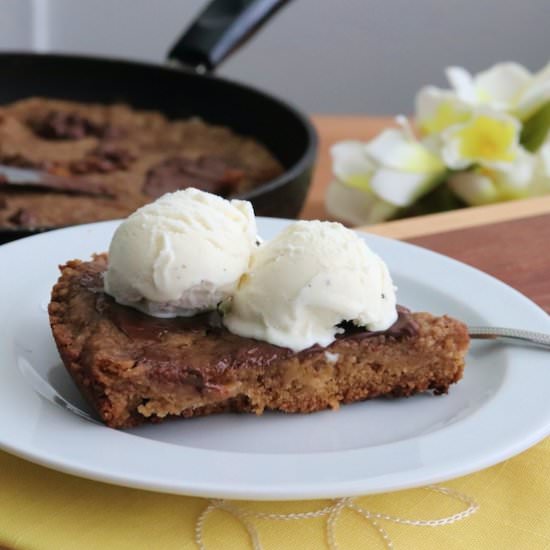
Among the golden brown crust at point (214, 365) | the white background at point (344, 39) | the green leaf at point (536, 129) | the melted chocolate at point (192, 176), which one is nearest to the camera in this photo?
the golden brown crust at point (214, 365)

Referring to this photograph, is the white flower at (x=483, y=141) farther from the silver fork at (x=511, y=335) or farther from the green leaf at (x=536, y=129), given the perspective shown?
the silver fork at (x=511, y=335)

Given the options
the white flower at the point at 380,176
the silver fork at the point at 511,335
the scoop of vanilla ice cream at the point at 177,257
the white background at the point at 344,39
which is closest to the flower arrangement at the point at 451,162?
the white flower at the point at 380,176

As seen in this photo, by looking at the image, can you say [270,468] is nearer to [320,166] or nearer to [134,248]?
[134,248]

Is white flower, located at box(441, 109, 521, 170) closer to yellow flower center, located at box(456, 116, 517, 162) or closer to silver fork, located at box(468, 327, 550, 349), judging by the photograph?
yellow flower center, located at box(456, 116, 517, 162)

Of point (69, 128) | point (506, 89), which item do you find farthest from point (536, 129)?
point (69, 128)

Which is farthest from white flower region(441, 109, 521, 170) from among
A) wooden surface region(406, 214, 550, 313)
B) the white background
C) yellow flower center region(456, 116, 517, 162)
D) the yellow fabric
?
the white background

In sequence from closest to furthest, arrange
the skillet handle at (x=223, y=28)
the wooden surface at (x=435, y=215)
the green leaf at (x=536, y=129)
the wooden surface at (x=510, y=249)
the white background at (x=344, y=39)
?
the wooden surface at (x=510, y=249)
the wooden surface at (x=435, y=215)
the green leaf at (x=536, y=129)
the skillet handle at (x=223, y=28)
the white background at (x=344, y=39)
